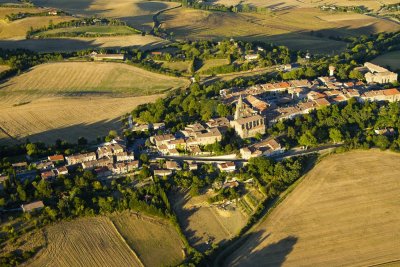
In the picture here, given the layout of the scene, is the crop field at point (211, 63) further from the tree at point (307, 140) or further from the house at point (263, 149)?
the tree at point (307, 140)

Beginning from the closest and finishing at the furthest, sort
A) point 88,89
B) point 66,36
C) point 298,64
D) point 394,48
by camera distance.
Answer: point 88,89 < point 298,64 < point 394,48 < point 66,36

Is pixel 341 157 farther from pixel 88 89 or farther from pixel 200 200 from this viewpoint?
pixel 88 89

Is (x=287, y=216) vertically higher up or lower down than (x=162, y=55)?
lower down

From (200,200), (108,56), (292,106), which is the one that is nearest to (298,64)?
(292,106)

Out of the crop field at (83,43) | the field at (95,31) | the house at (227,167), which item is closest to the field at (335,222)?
the house at (227,167)

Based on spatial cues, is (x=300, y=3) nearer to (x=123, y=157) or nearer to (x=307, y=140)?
(x=307, y=140)

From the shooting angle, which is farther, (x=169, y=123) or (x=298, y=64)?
(x=298, y=64)
